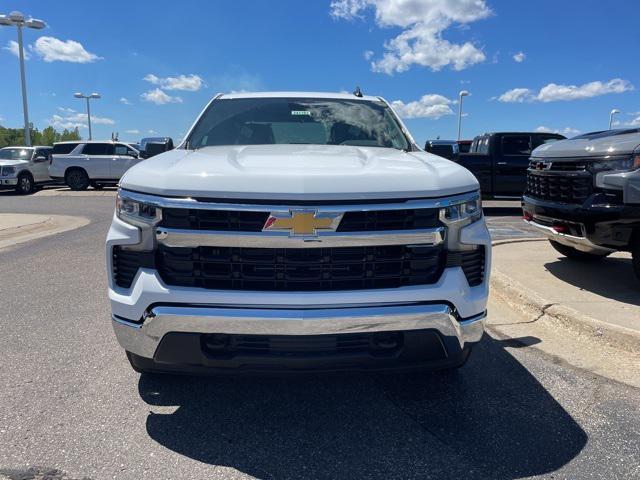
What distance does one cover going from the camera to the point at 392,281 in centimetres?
237

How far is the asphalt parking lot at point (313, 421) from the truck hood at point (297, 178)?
0.96 meters

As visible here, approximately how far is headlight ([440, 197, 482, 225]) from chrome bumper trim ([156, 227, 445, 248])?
0.81 ft

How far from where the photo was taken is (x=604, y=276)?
18.1 ft

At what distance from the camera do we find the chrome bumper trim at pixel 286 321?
222 cm

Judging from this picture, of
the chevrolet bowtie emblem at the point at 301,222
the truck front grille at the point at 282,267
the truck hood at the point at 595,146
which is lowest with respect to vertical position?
the truck front grille at the point at 282,267

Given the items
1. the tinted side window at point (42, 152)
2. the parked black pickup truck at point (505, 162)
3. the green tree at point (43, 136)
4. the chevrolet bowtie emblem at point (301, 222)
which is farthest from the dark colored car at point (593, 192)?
the green tree at point (43, 136)

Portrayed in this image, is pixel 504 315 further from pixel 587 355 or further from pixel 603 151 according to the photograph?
pixel 603 151

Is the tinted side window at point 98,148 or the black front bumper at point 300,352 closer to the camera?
the black front bumper at point 300,352

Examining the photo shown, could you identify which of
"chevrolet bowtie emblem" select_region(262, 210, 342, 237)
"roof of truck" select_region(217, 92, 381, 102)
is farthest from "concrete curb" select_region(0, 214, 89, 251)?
"chevrolet bowtie emblem" select_region(262, 210, 342, 237)

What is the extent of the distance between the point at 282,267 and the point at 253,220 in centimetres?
25

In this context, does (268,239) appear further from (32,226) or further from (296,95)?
(32,226)

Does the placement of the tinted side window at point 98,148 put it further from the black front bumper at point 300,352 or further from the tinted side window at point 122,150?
the black front bumper at point 300,352

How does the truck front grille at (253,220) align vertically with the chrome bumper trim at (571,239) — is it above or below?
above

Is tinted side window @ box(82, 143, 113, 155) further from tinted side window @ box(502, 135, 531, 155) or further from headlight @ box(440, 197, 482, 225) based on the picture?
headlight @ box(440, 197, 482, 225)
